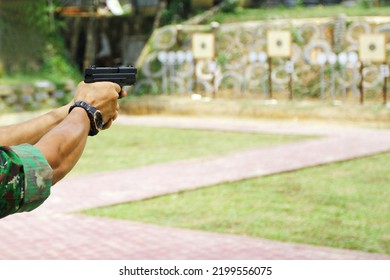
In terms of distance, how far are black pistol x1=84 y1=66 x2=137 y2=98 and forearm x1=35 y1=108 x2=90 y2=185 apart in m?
0.18

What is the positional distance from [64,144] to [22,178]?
0.80 feet

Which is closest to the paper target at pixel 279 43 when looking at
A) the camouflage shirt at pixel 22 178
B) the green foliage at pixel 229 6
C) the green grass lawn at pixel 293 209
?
the green foliage at pixel 229 6

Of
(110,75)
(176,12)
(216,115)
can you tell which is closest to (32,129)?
(110,75)

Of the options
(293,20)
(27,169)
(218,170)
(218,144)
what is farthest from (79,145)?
(293,20)

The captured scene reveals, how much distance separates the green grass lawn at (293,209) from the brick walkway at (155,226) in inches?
10.1

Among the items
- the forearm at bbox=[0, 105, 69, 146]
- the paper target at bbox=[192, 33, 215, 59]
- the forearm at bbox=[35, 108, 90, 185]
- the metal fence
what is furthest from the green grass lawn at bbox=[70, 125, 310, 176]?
the forearm at bbox=[35, 108, 90, 185]

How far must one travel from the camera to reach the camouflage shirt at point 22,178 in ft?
6.54

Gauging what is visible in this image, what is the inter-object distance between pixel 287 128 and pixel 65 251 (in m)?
8.58

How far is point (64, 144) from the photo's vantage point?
225 centimetres

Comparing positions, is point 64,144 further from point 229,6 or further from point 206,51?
point 229,6

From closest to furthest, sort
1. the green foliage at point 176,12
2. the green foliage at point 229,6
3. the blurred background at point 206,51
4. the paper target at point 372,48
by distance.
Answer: the paper target at point 372,48
the blurred background at point 206,51
the green foliage at point 229,6
the green foliage at point 176,12

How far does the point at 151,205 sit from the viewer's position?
27.7 ft

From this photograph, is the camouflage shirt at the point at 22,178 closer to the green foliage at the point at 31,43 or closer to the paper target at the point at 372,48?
the paper target at the point at 372,48

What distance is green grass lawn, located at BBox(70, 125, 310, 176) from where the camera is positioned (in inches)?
452
